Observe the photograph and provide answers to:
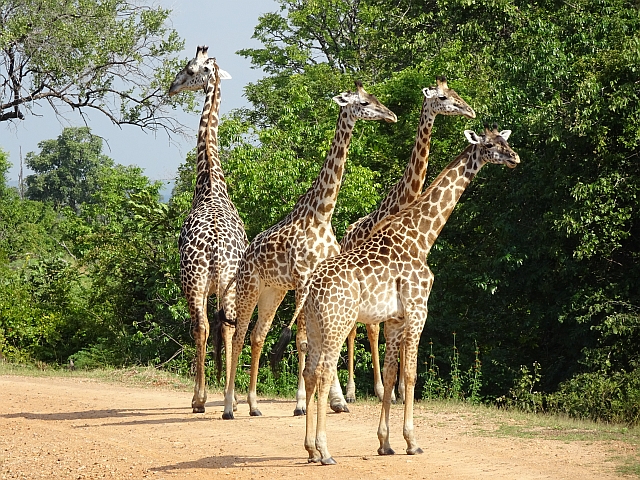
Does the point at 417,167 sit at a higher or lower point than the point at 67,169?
lower

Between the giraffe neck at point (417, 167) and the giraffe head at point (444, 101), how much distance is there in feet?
0.24

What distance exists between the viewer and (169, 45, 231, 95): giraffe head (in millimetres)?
13477

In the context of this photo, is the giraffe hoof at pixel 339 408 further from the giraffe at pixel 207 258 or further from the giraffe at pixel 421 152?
the giraffe at pixel 207 258

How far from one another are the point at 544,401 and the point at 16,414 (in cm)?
788

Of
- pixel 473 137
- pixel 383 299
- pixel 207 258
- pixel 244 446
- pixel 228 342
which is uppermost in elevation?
pixel 473 137

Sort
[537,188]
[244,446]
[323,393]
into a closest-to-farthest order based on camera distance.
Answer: [323,393], [244,446], [537,188]

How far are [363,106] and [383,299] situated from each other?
2.74 meters

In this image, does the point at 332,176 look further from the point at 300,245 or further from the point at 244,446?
the point at 244,446

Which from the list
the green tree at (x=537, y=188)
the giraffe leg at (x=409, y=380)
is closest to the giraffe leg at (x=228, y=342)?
the giraffe leg at (x=409, y=380)

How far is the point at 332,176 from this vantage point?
412 inches

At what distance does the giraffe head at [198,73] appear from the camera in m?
13.5

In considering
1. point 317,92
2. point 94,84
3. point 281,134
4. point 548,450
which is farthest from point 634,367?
point 317,92

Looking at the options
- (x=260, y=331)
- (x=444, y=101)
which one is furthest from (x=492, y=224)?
(x=260, y=331)

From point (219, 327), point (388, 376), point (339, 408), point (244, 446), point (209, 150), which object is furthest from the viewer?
point (209, 150)
